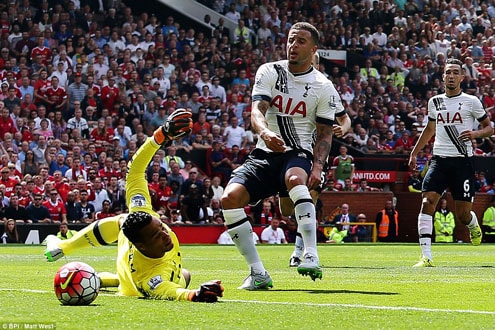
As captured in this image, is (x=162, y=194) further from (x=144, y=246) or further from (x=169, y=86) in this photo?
(x=144, y=246)

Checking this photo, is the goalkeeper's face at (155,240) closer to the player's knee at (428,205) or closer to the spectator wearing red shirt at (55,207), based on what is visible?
the player's knee at (428,205)

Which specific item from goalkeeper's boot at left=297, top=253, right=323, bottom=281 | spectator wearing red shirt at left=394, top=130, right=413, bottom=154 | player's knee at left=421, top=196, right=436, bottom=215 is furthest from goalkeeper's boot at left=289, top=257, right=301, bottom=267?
spectator wearing red shirt at left=394, top=130, right=413, bottom=154

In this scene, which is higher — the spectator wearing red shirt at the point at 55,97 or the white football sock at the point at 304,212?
the spectator wearing red shirt at the point at 55,97

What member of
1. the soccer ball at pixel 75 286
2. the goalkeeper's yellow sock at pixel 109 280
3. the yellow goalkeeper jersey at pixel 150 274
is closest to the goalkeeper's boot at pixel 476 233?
the goalkeeper's yellow sock at pixel 109 280

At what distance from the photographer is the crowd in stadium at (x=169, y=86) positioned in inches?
949

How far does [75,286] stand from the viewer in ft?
24.7

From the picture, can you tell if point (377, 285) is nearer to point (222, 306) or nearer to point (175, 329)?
point (222, 306)

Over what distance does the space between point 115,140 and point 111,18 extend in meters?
5.75

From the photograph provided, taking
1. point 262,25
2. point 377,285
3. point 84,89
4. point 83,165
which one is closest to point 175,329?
point 377,285

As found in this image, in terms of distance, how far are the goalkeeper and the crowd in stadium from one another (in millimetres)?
13789

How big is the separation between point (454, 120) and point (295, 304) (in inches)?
308

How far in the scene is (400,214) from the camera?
94.3 ft

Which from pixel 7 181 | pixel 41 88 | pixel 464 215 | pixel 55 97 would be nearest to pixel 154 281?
pixel 464 215

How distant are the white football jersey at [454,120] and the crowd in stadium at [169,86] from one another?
33.9 ft
